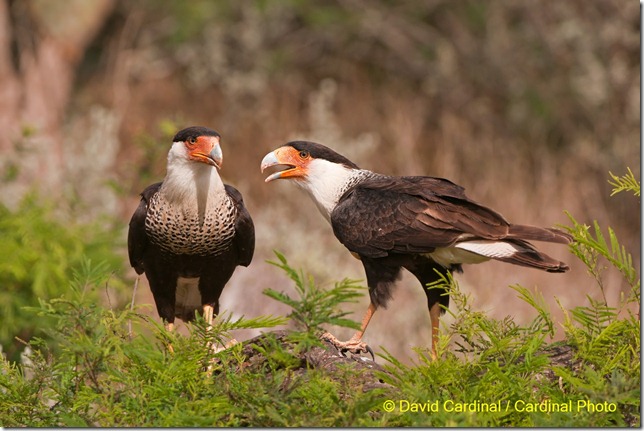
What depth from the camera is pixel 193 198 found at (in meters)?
4.73

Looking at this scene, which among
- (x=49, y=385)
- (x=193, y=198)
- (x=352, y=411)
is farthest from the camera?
(x=193, y=198)

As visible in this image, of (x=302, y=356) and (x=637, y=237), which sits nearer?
(x=302, y=356)

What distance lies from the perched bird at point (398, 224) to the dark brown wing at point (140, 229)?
68 cm

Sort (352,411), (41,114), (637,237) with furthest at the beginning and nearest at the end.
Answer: (41,114) → (637,237) → (352,411)

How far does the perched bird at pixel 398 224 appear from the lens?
4406mm

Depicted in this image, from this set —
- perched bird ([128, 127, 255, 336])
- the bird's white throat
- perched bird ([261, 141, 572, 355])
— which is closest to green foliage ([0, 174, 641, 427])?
perched bird ([261, 141, 572, 355])

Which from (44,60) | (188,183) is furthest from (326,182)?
(44,60)

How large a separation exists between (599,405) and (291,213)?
832 centimetres

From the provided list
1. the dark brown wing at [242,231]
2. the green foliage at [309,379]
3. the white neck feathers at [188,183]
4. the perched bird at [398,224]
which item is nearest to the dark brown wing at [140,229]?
the white neck feathers at [188,183]

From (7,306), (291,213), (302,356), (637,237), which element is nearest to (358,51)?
(291,213)

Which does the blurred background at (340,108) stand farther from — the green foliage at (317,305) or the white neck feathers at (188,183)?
the green foliage at (317,305)

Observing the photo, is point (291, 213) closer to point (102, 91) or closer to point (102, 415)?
point (102, 91)

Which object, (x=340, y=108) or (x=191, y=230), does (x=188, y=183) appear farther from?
(x=340, y=108)

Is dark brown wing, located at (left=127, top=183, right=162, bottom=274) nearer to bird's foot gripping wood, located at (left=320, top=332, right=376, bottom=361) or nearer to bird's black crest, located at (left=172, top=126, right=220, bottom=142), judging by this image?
bird's black crest, located at (left=172, top=126, right=220, bottom=142)
